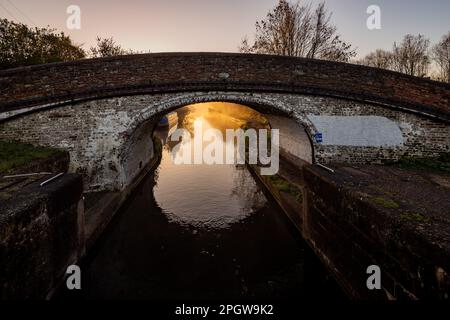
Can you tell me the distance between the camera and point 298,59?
344 inches

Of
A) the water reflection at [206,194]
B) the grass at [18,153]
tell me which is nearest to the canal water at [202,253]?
the water reflection at [206,194]

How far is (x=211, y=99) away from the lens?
28.5 ft

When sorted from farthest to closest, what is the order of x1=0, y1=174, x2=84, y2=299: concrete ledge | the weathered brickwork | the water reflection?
the water reflection
the weathered brickwork
x1=0, y1=174, x2=84, y2=299: concrete ledge

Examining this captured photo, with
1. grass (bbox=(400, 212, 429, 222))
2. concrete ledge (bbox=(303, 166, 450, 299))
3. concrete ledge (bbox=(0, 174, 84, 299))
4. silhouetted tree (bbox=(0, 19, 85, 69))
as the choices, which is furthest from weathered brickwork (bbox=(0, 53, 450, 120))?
silhouetted tree (bbox=(0, 19, 85, 69))

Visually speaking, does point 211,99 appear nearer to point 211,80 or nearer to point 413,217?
point 211,80

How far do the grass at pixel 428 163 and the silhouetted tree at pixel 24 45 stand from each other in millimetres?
18043

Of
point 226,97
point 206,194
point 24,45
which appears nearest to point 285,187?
point 206,194

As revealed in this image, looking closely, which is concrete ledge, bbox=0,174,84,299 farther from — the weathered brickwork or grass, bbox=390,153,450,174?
grass, bbox=390,153,450,174

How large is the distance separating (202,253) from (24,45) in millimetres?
17396

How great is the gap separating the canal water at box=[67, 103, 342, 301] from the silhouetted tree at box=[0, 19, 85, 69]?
11515mm

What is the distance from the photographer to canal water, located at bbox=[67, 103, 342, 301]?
200 inches

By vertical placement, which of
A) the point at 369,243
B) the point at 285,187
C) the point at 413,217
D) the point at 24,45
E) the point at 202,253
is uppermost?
the point at 24,45
